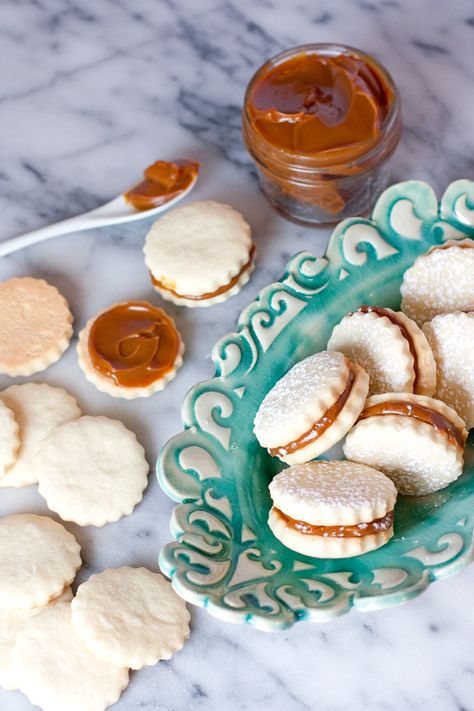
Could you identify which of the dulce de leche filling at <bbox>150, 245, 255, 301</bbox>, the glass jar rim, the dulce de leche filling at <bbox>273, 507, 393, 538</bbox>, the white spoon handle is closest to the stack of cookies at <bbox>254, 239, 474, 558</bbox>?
the dulce de leche filling at <bbox>273, 507, 393, 538</bbox>

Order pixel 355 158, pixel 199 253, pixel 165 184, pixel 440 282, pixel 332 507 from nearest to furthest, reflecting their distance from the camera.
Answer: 1. pixel 332 507
2. pixel 440 282
3. pixel 355 158
4. pixel 199 253
5. pixel 165 184

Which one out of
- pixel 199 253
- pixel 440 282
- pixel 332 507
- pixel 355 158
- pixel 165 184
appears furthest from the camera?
pixel 165 184

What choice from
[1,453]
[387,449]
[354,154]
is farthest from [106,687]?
[354,154]

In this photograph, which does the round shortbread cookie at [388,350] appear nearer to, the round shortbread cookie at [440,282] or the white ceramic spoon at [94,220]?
the round shortbread cookie at [440,282]

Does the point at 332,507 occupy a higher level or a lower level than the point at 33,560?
higher

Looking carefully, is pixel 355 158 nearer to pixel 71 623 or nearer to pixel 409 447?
pixel 409 447

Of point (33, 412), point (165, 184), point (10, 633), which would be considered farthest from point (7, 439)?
point (165, 184)

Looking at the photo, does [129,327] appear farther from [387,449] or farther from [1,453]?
[387,449]

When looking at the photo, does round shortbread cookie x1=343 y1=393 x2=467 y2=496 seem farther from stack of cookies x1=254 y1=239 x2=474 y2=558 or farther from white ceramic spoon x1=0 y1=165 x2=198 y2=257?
white ceramic spoon x1=0 y1=165 x2=198 y2=257

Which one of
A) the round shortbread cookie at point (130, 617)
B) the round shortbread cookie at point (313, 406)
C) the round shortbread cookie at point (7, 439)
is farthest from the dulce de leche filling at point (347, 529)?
the round shortbread cookie at point (7, 439)
